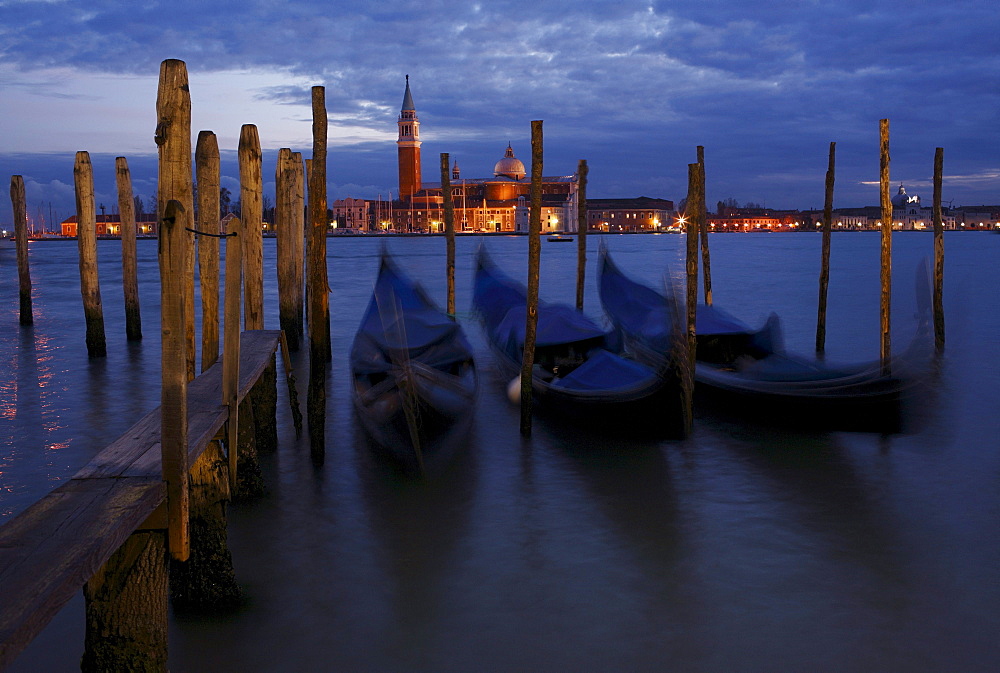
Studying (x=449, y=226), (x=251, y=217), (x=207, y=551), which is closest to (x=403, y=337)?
(x=251, y=217)

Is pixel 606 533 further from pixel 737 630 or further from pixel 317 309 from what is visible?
pixel 317 309

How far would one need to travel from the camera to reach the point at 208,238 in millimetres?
3400

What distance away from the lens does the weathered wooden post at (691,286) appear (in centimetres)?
473

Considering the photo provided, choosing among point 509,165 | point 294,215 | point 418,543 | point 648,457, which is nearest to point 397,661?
point 418,543

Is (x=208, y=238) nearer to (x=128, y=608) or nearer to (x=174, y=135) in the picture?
(x=174, y=135)

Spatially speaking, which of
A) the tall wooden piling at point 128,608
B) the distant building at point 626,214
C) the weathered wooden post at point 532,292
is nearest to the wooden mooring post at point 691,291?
the weathered wooden post at point 532,292

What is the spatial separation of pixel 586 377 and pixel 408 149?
70.8 meters

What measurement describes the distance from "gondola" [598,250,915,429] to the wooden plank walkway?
3.06 m

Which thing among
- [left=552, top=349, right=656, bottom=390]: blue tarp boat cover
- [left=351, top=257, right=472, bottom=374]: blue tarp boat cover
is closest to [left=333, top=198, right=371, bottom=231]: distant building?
[left=351, top=257, right=472, bottom=374]: blue tarp boat cover

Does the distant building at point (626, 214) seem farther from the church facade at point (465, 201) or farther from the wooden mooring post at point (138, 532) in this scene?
the wooden mooring post at point (138, 532)

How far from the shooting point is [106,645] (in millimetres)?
1989

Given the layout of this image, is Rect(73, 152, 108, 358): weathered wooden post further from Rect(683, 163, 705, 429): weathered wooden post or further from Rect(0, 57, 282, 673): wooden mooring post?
Rect(0, 57, 282, 673): wooden mooring post

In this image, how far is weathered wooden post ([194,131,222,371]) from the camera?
3.29m

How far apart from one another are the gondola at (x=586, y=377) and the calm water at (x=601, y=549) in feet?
0.53
